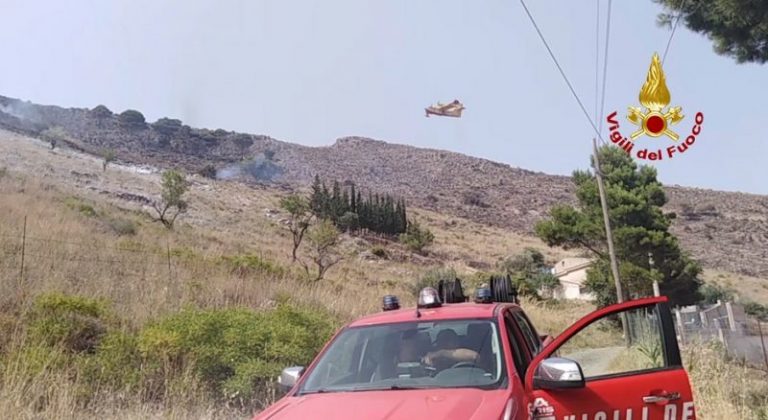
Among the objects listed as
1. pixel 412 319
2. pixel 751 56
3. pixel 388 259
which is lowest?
pixel 388 259

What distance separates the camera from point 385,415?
342 centimetres

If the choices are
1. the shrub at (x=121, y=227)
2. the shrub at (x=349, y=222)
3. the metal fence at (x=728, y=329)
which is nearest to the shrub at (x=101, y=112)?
the shrub at (x=349, y=222)

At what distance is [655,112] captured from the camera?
31.3 feet

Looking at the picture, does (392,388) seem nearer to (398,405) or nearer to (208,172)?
(398,405)

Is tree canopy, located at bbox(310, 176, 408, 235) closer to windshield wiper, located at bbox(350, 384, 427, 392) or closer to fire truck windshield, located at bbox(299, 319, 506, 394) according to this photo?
fire truck windshield, located at bbox(299, 319, 506, 394)

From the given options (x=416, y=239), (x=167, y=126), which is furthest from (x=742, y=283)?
(x=167, y=126)

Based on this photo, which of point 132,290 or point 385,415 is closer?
point 385,415

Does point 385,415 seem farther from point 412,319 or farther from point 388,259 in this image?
point 388,259

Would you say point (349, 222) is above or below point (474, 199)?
below

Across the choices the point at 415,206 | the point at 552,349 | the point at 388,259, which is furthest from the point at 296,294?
the point at 415,206

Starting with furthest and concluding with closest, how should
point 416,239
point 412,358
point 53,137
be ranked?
1. point 53,137
2. point 416,239
3. point 412,358

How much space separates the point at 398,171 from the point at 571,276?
225 ft

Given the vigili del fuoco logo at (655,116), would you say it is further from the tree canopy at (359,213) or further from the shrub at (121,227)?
the tree canopy at (359,213)

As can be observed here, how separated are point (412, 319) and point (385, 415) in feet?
4.61
